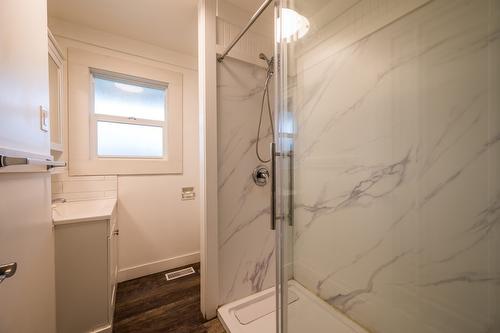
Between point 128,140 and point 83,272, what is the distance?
1.26 m

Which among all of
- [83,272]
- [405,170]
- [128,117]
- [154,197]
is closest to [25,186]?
[83,272]

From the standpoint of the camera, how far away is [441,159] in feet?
2.62

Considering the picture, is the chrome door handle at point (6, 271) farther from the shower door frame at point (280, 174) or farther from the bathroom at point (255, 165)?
the shower door frame at point (280, 174)

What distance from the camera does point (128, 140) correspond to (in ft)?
6.51

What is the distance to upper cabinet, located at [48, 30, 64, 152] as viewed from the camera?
1349 millimetres

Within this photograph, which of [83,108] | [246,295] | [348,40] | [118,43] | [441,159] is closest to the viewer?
[441,159]

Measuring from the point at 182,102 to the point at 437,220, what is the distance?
2.20m

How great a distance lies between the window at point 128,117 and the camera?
1.87 m

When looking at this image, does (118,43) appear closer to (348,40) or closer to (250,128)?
(250,128)

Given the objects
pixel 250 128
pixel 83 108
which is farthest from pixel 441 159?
pixel 83 108

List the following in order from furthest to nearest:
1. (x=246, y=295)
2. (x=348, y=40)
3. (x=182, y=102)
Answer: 1. (x=182, y=102)
2. (x=246, y=295)
3. (x=348, y=40)

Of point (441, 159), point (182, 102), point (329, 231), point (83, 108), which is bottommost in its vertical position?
point (329, 231)

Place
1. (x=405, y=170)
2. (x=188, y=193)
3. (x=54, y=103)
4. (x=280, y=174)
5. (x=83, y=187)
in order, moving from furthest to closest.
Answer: (x=188, y=193), (x=83, y=187), (x=54, y=103), (x=280, y=174), (x=405, y=170)

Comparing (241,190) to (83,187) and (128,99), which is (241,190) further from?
(128,99)
